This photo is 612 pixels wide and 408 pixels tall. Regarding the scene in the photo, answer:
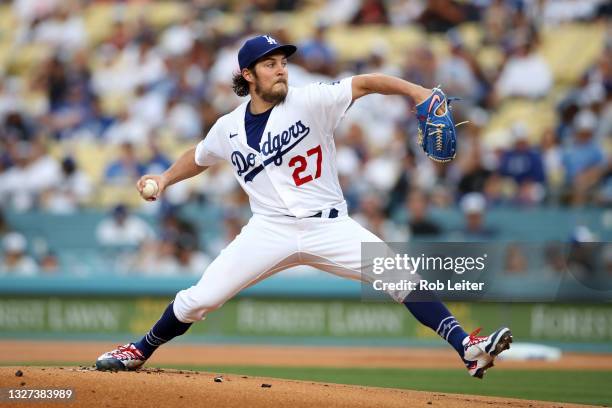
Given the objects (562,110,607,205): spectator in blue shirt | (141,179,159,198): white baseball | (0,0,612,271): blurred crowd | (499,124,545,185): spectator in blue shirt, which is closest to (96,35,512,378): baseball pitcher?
(141,179,159,198): white baseball

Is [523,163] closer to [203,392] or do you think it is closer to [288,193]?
[288,193]

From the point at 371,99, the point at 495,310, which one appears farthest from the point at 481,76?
the point at 495,310

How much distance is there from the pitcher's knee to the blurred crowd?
5354 mm

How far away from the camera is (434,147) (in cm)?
545

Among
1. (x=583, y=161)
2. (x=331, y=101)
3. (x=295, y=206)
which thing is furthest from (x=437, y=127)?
(x=583, y=161)

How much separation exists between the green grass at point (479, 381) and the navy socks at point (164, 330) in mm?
2080

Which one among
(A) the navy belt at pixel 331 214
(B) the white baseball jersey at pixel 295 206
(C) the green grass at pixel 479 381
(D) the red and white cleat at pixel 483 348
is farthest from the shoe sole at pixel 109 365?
(C) the green grass at pixel 479 381

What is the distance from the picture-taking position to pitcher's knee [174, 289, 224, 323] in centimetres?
579

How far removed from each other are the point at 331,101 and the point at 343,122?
6841 mm

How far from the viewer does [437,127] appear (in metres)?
5.39

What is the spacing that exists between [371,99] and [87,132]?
4087 mm

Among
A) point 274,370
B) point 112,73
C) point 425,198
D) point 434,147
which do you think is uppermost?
point 112,73

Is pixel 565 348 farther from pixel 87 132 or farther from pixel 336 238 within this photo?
pixel 87 132

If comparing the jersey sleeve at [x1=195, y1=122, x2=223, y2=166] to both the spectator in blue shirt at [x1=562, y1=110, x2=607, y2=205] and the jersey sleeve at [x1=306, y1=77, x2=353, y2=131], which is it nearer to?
the jersey sleeve at [x1=306, y1=77, x2=353, y2=131]
